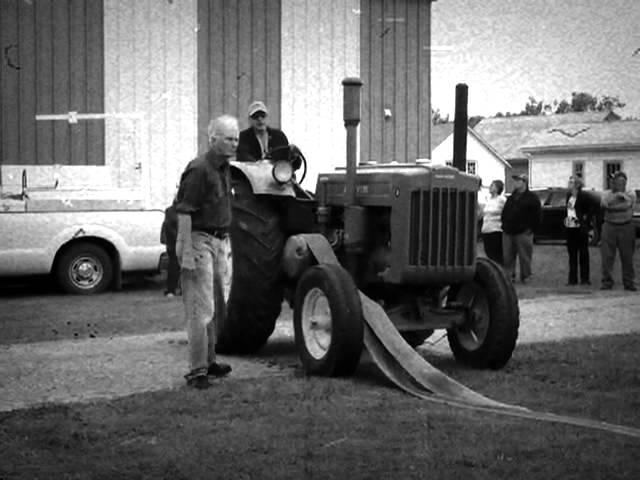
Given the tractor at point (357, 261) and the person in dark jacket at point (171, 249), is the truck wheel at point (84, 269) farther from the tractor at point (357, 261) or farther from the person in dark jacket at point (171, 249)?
the tractor at point (357, 261)

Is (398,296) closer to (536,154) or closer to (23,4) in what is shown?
(23,4)

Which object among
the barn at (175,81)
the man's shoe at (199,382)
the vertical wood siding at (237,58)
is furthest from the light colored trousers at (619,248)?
the man's shoe at (199,382)

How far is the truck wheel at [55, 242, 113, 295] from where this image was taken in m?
16.3

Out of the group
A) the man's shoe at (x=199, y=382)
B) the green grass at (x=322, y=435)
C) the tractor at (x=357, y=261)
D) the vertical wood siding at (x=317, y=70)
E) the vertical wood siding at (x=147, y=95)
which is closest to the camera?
the green grass at (x=322, y=435)

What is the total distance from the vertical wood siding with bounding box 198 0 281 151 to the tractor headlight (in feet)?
Result: 36.6

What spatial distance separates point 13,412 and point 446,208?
3476mm

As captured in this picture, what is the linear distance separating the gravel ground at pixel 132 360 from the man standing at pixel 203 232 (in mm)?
376

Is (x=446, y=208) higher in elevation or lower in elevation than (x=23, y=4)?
lower

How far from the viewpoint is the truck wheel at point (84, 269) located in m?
16.3

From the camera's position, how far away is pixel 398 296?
355 inches

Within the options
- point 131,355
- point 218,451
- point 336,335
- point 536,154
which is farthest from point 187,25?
point 536,154

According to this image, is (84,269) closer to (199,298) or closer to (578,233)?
(578,233)

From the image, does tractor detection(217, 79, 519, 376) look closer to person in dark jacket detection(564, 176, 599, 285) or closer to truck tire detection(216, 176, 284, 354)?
truck tire detection(216, 176, 284, 354)

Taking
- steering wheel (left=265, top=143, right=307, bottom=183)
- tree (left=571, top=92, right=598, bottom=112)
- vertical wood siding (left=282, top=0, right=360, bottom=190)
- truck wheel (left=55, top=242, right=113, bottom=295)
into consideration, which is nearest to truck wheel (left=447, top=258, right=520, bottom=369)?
steering wheel (left=265, top=143, right=307, bottom=183)
